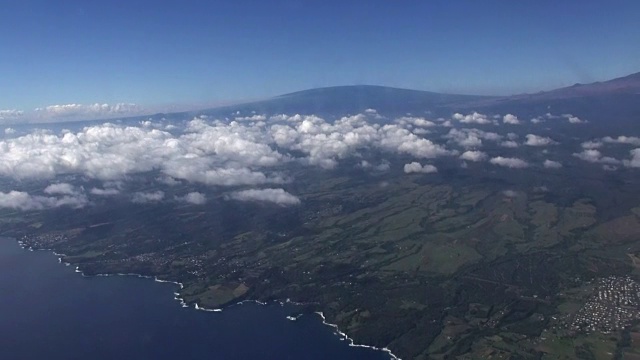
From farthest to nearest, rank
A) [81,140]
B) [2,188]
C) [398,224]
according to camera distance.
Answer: [81,140] → [2,188] → [398,224]

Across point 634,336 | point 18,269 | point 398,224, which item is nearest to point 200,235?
point 18,269

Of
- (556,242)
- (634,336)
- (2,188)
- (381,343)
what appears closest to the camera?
(634,336)

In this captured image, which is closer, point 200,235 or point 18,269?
point 18,269

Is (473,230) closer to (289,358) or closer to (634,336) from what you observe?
(634,336)

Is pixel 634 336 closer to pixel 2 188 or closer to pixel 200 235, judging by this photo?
pixel 200 235

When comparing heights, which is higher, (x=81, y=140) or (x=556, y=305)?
(x=81, y=140)

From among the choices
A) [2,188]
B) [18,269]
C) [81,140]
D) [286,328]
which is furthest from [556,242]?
[81,140]
